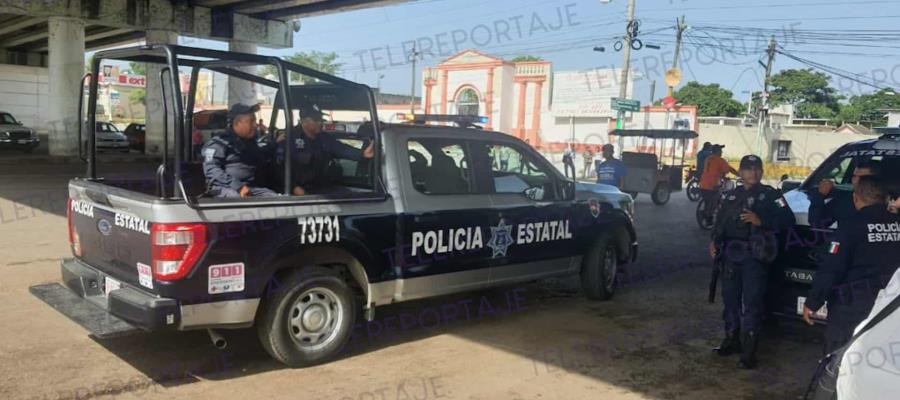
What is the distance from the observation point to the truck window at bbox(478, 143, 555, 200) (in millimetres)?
6270

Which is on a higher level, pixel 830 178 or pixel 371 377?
pixel 830 178

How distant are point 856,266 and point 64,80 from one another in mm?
25530

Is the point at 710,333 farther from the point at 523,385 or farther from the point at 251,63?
the point at 251,63

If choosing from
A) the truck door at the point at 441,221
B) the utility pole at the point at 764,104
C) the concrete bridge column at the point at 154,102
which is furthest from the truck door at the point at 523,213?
the utility pole at the point at 764,104

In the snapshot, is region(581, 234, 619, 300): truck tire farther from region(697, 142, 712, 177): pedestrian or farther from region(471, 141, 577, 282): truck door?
region(697, 142, 712, 177): pedestrian

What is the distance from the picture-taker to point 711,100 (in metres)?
69.4

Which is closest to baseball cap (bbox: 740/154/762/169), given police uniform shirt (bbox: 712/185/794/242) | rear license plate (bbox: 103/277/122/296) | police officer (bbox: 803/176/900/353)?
police uniform shirt (bbox: 712/185/794/242)

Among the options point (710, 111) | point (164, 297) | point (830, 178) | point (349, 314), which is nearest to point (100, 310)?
point (164, 297)

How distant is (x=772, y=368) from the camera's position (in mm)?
5453

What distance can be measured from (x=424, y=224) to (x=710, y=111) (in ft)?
228

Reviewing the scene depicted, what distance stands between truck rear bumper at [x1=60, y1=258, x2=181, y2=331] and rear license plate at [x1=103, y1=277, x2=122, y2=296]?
0.10 feet

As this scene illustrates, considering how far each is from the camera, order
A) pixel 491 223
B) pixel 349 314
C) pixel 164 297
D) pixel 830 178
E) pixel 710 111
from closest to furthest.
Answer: pixel 164 297 < pixel 349 314 < pixel 491 223 < pixel 830 178 < pixel 710 111

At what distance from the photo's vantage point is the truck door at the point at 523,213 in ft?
20.2

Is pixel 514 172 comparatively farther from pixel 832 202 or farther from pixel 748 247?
pixel 832 202
